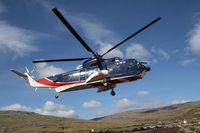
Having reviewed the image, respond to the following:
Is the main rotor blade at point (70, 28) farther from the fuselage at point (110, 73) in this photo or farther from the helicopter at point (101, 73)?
the fuselage at point (110, 73)

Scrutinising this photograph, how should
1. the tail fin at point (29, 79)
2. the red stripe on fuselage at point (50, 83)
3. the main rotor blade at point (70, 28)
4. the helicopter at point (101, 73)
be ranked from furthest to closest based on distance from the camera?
the tail fin at point (29, 79)
the red stripe on fuselage at point (50, 83)
the helicopter at point (101, 73)
the main rotor blade at point (70, 28)

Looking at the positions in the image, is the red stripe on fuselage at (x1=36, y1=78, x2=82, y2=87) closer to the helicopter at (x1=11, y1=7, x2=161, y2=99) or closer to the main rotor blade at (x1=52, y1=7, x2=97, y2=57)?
the helicopter at (x1=11, y1=7, x2=161, y2=99)

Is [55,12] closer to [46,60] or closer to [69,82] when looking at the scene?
[46,60]

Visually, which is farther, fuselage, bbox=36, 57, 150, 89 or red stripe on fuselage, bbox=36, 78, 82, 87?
red stripe on fuselage, bbox=36, 78, 82, 87

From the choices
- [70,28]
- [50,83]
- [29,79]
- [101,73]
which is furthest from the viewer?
[29,79]

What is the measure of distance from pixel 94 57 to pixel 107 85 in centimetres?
482

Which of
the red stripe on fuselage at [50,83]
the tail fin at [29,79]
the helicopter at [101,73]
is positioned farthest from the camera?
the tail fin at [29,79]

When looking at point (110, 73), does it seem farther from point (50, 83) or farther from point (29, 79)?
point (29, 79)

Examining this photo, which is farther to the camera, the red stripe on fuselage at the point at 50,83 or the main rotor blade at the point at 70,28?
the red stripe on fuselage at the point at 50,83

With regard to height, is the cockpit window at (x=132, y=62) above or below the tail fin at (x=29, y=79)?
below

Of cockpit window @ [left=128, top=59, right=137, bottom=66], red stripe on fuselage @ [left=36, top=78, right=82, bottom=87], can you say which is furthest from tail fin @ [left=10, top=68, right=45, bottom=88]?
cockpit window @ [left=128, top=59, right=137, bottom=66]

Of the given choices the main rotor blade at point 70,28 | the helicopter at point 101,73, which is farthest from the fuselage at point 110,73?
the main rotor blade at point 70,28

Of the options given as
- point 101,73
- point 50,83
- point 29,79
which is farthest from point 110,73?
point 29,79

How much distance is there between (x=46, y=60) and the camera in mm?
44781
